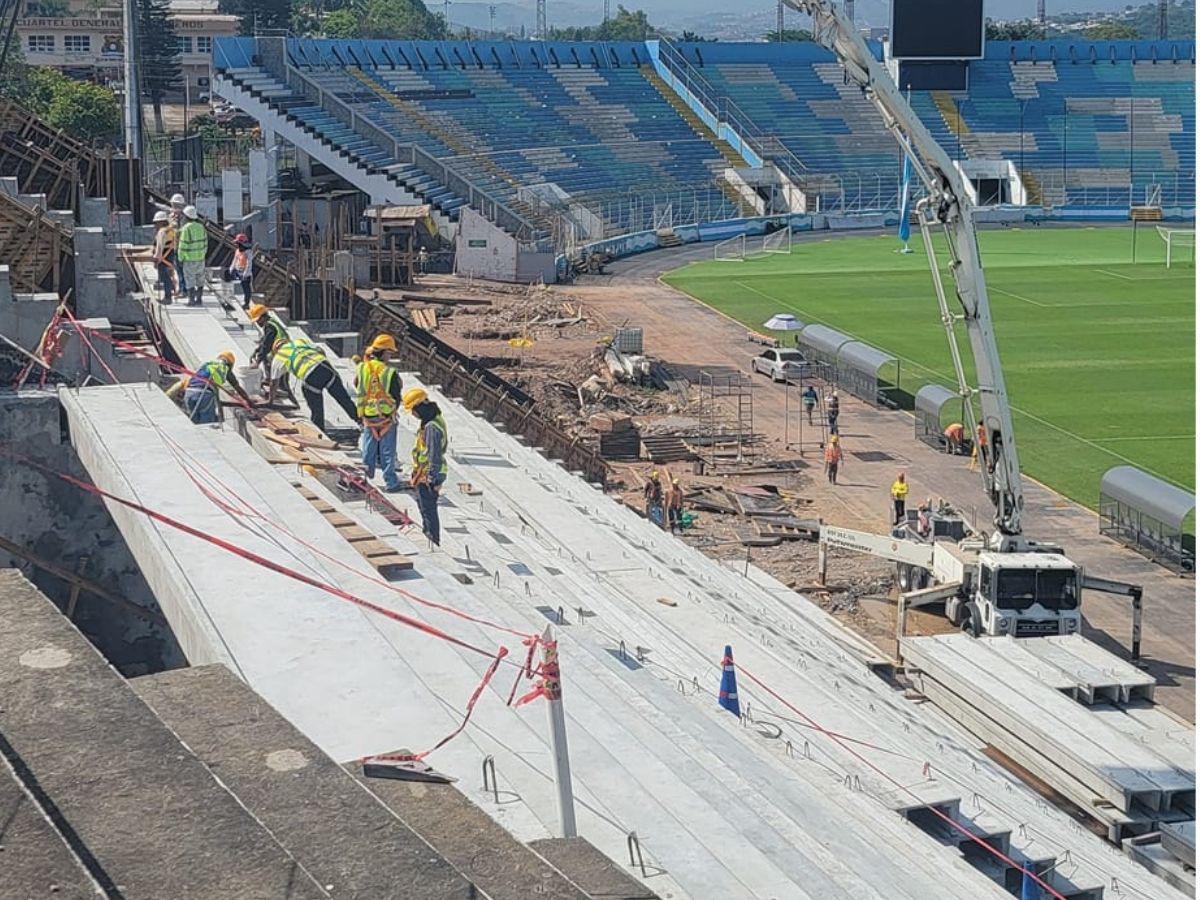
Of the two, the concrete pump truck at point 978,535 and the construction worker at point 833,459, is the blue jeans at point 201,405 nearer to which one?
the concrete pump truck at point 978,535

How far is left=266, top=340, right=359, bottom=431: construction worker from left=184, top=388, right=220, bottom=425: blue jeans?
2.04 meters

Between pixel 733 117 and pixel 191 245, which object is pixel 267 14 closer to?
pixel 733 117

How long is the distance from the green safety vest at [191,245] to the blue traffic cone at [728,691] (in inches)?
538

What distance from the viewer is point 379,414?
1881 centimetres

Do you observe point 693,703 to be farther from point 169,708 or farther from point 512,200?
A: point 512,200

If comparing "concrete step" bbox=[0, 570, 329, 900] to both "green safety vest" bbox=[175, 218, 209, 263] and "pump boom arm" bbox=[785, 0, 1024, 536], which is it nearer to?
"pump boom arm" bbox=[785, 0, 1024, 536]

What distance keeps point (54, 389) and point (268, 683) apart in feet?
29.9

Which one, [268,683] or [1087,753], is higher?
[268,683]

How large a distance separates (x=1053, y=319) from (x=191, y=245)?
3432 cm

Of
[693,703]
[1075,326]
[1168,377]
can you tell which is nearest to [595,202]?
[1075,326]

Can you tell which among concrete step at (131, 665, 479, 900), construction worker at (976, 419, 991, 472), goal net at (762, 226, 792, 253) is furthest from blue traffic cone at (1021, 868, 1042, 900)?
goal net at (762, 226, 792, 253)

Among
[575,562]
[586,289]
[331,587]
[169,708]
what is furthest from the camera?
[586,289]

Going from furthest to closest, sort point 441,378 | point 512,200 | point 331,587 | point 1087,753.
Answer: point 512,200, point 441,378, point 1087,753, point 331,587

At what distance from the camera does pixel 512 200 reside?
74625mm
